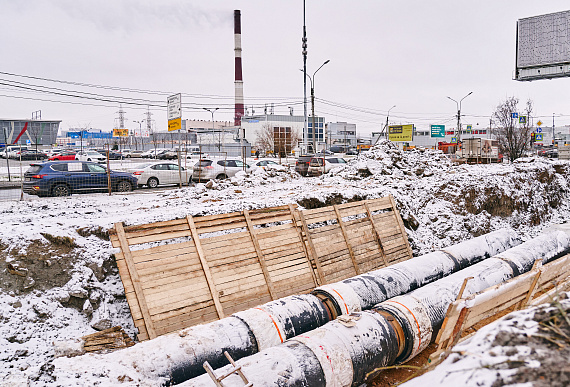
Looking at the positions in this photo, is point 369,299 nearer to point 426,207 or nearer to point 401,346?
point 401,346

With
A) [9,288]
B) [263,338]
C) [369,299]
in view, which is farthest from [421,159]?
[9,288]

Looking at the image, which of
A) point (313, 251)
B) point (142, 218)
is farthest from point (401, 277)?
point (142, 218)

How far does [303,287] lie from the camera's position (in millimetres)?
7555

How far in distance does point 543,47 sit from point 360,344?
2828cm

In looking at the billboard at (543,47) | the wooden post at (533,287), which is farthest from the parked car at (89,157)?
the wooden post at (533,287)

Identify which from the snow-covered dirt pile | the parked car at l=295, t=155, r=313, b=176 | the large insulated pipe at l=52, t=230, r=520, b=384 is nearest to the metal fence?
the parked car at l=295, t=155, r=313, b=176

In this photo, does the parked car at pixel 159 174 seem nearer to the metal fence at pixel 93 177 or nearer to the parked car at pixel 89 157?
the metal fence at pixel 93 177

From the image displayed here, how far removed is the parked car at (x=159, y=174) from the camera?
18734 mm

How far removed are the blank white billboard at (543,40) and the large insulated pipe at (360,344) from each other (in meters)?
24.6

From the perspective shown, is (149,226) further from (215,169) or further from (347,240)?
(215,169)

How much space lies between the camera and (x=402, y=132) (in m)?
37.2

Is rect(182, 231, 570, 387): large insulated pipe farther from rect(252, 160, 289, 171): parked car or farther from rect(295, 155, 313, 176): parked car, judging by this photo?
rect(295, 155, 313, 176): parked car

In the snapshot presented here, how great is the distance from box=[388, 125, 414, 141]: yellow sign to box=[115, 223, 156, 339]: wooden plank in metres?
33.6

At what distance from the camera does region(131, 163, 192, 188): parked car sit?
61.5 feet
